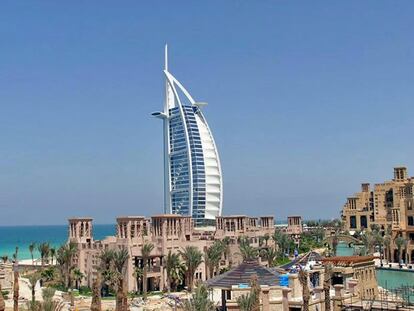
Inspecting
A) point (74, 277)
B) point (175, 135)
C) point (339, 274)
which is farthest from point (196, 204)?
point (339, 274)

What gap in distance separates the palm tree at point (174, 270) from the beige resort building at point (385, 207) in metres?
39.6

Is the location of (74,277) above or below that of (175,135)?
below

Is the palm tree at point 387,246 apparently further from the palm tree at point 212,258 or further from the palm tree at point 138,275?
the palm tree at point 138,275

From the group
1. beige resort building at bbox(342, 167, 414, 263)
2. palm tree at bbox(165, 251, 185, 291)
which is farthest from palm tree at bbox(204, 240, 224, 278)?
beige resort building at bbox(342, 167, 414, 263)

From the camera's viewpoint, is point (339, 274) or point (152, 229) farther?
point (152, 229)

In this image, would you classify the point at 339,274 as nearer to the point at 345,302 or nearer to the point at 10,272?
the point at 345,302

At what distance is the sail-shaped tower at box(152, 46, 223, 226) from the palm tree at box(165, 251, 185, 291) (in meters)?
57.1

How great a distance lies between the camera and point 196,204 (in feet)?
377

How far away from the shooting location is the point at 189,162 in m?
115

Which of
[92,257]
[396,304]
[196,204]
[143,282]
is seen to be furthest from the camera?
[196,204]

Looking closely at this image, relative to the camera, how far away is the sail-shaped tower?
378 ft

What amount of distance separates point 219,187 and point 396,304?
9116 cm

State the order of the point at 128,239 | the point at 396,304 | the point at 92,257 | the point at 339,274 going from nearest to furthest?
the point at 396,304, the point at 339,274, the point at 128,239, the point at 92,257

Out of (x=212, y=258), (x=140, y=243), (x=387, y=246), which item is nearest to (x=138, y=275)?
(x=140, y=243)
